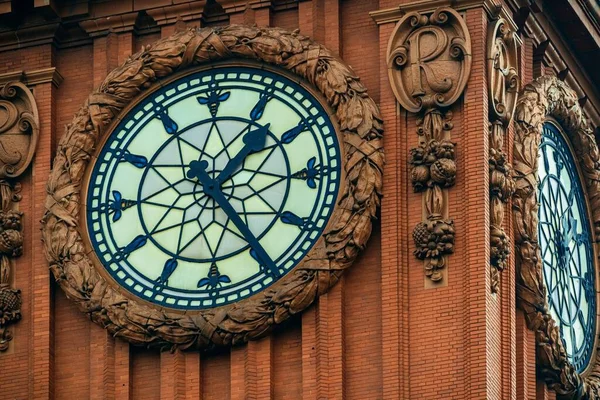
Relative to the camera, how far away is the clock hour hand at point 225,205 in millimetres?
44188

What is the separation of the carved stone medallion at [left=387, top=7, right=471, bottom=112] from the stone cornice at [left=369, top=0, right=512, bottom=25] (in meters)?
0.09

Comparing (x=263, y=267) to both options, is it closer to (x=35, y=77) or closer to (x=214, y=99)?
(x=214, y=99)

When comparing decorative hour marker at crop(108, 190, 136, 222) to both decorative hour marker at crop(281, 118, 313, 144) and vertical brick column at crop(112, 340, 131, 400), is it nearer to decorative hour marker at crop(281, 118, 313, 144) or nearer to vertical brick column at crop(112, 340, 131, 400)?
vertical brick column at crop(112, 340, 131, 400)

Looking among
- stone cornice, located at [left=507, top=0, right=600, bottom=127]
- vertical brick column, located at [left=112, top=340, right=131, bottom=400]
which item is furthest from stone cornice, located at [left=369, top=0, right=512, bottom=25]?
vertical brick column, located at [left=112, top=340, right=131, bottom=400]

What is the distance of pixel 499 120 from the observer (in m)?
44.7

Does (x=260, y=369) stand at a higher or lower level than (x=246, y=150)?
lower

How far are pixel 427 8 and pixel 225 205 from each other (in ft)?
11.3

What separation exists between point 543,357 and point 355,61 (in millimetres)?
4307

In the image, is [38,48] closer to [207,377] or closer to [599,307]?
[207,377]

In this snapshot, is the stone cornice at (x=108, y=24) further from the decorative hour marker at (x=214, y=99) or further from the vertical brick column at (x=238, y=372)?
the vertical brick column at (x=238, y=372)

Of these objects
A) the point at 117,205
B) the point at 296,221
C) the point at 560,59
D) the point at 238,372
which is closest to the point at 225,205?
the point at 296,221

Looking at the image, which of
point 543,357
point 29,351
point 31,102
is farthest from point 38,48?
point 543,357

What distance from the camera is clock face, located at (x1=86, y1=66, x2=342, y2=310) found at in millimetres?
44281

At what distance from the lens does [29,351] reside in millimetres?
45000
